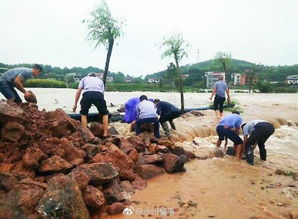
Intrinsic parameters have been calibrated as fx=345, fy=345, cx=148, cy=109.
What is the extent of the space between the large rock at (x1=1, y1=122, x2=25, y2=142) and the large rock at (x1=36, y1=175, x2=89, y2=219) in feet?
4.69

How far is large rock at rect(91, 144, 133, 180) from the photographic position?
232 inches

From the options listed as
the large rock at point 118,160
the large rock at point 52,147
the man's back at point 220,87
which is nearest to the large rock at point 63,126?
the large rock at point 52,147

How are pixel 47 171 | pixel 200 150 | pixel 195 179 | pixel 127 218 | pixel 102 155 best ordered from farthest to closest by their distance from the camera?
pixel 200 150, pixel 195 179, pixel 102 155, pixel 47 171, pixel 127 218

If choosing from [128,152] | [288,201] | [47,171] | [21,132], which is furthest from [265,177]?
[21,132]

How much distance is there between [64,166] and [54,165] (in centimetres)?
15

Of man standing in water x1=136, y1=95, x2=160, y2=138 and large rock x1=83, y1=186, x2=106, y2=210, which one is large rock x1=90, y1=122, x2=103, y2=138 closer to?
man standing in water x1=136, y1=95, x2=160, y2=138

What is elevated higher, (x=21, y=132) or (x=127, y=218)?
(x=21, y=132)

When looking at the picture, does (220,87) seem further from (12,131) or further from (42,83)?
(42,83)

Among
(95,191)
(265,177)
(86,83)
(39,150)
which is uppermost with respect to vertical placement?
(86,83)

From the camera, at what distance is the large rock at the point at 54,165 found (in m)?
A: 5.31

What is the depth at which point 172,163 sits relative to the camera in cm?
664

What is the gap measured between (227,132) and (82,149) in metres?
3.69

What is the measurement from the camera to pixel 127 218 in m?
4.74

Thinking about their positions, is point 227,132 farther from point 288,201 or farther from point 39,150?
point 39,150
